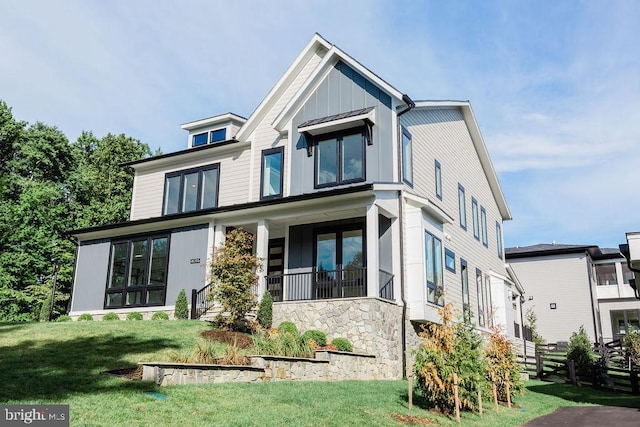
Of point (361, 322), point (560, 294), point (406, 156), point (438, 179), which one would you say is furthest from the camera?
point (560, 294)

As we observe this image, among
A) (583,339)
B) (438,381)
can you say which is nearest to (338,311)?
(438,381)

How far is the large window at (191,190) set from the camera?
69.8ft

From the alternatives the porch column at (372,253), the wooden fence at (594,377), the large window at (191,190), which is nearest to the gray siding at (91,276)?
the large window at (191,190)

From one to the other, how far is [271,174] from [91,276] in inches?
301

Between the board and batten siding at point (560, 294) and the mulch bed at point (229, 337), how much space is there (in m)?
27.6

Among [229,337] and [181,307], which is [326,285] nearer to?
[229,337]

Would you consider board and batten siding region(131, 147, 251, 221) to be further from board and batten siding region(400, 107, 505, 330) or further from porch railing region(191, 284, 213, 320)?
board and batten siding region(400, 107, 505, 330)

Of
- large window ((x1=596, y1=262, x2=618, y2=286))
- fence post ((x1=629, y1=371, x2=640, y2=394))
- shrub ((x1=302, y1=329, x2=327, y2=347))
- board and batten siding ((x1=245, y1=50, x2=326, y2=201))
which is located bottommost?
fence post ((x1=629, y1=371, x2=640, y2=394))

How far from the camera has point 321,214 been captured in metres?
16.9

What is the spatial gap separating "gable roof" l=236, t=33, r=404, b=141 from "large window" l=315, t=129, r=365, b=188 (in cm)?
162

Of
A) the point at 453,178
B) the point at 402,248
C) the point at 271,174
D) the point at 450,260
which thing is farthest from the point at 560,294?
the point at 271,174

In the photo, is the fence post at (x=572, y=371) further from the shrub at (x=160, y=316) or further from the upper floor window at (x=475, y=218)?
the shrub at (x=160, y=316)

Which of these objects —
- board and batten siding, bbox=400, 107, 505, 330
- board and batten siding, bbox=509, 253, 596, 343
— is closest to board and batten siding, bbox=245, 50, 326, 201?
board and batten siding, bbox=400, 107, 505, 330

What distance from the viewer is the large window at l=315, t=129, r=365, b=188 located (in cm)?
1794
